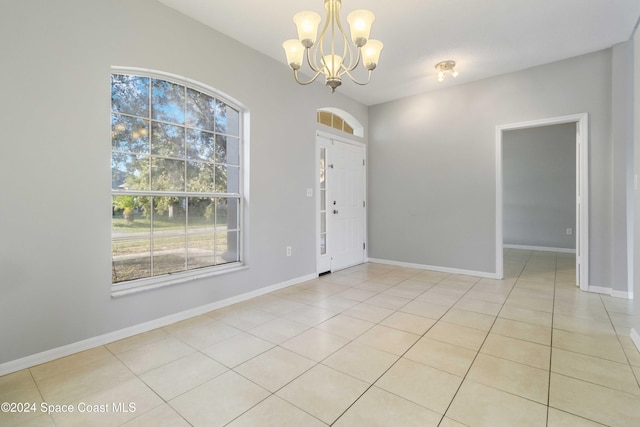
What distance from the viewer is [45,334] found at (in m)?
2.02

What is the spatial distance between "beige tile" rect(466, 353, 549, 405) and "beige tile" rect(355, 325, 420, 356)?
0.47 metres

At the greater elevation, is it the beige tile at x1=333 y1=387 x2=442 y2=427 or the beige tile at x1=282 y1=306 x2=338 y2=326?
the beige tile at x1=282 y1=306 x2=338 y2=326

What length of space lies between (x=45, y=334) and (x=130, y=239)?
825 mm

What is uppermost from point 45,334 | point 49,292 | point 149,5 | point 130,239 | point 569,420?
point 149,5

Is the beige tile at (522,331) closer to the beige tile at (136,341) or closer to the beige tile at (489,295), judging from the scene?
the beige tile at (489,295)

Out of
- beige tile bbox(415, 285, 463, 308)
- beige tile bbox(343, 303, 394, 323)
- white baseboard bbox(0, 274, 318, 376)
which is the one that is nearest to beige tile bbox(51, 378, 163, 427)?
white baseboard bbox(0, 274, 318, 376)

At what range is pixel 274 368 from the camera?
193cm

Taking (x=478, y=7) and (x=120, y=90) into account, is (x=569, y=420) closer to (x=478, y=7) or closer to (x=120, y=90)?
(x=478, y=7)

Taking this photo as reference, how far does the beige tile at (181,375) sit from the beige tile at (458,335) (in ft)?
5.43

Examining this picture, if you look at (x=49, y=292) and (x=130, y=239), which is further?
(x=130, y=239)

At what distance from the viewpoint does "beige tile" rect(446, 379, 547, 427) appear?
1.44 metres

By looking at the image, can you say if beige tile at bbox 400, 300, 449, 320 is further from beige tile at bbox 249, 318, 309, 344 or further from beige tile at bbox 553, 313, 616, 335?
beige tile at bbox 249, 318, 309, 344

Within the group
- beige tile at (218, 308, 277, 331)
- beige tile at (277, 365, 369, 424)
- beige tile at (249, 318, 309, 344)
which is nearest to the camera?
beige tile at (277, 365, 369, 424)

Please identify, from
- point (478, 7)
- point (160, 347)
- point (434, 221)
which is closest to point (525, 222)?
point (434, 221)
